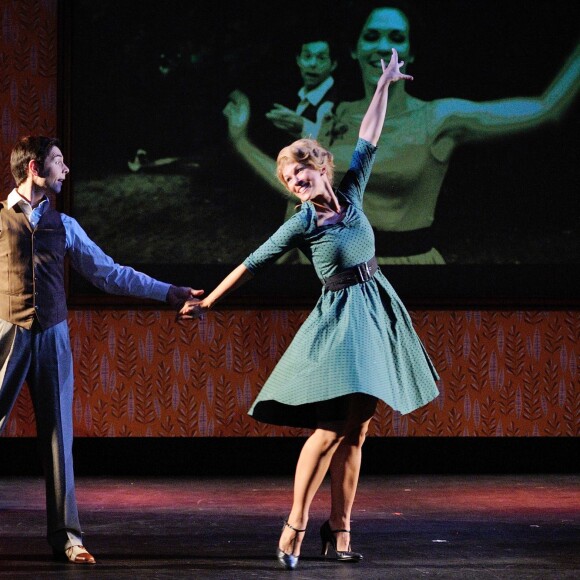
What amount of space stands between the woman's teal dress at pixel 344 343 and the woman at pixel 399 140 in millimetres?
2045

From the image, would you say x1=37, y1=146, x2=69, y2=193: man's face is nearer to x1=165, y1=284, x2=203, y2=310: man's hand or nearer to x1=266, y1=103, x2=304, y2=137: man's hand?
x1=165, y1=284, x2=203, y2=310: man's hand

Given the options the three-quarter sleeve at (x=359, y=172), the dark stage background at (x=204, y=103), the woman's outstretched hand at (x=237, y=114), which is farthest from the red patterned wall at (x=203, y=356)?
the three-quarter sleeve at (x=359, y=172)

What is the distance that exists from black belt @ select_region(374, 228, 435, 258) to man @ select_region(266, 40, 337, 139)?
64cm

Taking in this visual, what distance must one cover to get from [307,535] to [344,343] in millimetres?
925

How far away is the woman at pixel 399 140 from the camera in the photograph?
5.39 m

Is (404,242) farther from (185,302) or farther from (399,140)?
(185,302)

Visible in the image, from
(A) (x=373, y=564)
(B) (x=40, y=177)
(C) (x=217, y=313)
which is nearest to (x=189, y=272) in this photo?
(C) (x=217, y=313)

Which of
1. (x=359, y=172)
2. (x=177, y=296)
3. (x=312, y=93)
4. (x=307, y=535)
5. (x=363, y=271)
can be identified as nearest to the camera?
(x=363, y=271)

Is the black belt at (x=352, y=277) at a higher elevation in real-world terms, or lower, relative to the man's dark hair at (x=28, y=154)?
lower

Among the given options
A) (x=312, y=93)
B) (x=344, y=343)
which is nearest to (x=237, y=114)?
(x=312, y=93)

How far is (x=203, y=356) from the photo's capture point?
5422 millimetres

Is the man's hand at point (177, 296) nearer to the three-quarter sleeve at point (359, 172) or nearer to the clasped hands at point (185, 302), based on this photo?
the clasped hands at point (185, 302)

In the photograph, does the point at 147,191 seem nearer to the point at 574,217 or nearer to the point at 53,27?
the point at 53,27

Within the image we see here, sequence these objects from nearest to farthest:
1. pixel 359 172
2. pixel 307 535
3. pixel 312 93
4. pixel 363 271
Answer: pixel 363 271 < pixel 359 172 < pixel 307 535 < pixel 312 93
